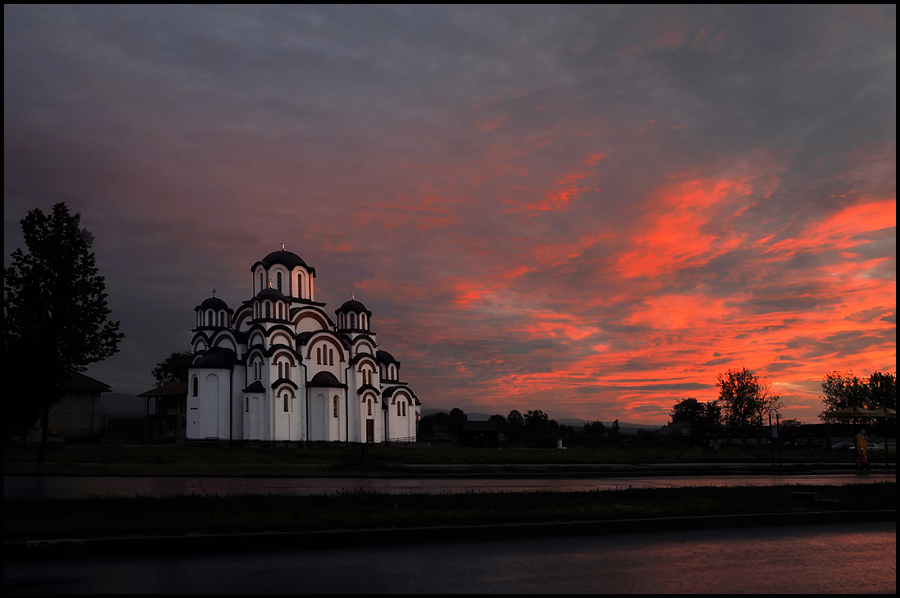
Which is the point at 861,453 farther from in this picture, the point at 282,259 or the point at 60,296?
the point at 282,259

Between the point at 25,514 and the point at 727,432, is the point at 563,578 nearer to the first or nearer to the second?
the point at 25,514

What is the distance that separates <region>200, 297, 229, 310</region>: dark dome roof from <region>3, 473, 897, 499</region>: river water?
44688 millimetres

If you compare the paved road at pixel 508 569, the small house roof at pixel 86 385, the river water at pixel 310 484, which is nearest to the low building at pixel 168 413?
the small house roof at pixel 86 385

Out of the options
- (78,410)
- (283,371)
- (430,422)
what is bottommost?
(430,422)

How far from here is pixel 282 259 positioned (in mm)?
63312

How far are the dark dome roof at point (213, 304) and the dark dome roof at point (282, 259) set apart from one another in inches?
279

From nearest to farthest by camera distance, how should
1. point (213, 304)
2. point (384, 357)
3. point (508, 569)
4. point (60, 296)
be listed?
point (508, 569) → point (60, 296) → point (213, 304) → point (384, 357)

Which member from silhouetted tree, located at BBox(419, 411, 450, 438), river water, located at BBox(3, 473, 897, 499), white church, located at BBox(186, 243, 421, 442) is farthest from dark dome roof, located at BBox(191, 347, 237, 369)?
silhouetted tree, located at BBox(419, 411, 450, 438)

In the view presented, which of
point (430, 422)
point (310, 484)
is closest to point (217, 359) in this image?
point (310, 484)

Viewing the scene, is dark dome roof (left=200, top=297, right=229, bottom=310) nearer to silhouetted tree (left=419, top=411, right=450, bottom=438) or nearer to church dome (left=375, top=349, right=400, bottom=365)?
church dome (left=375, top=349, right=400, bottom=365)

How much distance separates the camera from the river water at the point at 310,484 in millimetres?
17688

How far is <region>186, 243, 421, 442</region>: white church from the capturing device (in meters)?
57.5

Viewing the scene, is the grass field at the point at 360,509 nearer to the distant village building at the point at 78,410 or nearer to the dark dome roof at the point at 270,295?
the dark dome roof at the point at 270,295

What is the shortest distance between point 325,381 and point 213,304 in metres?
15.3
